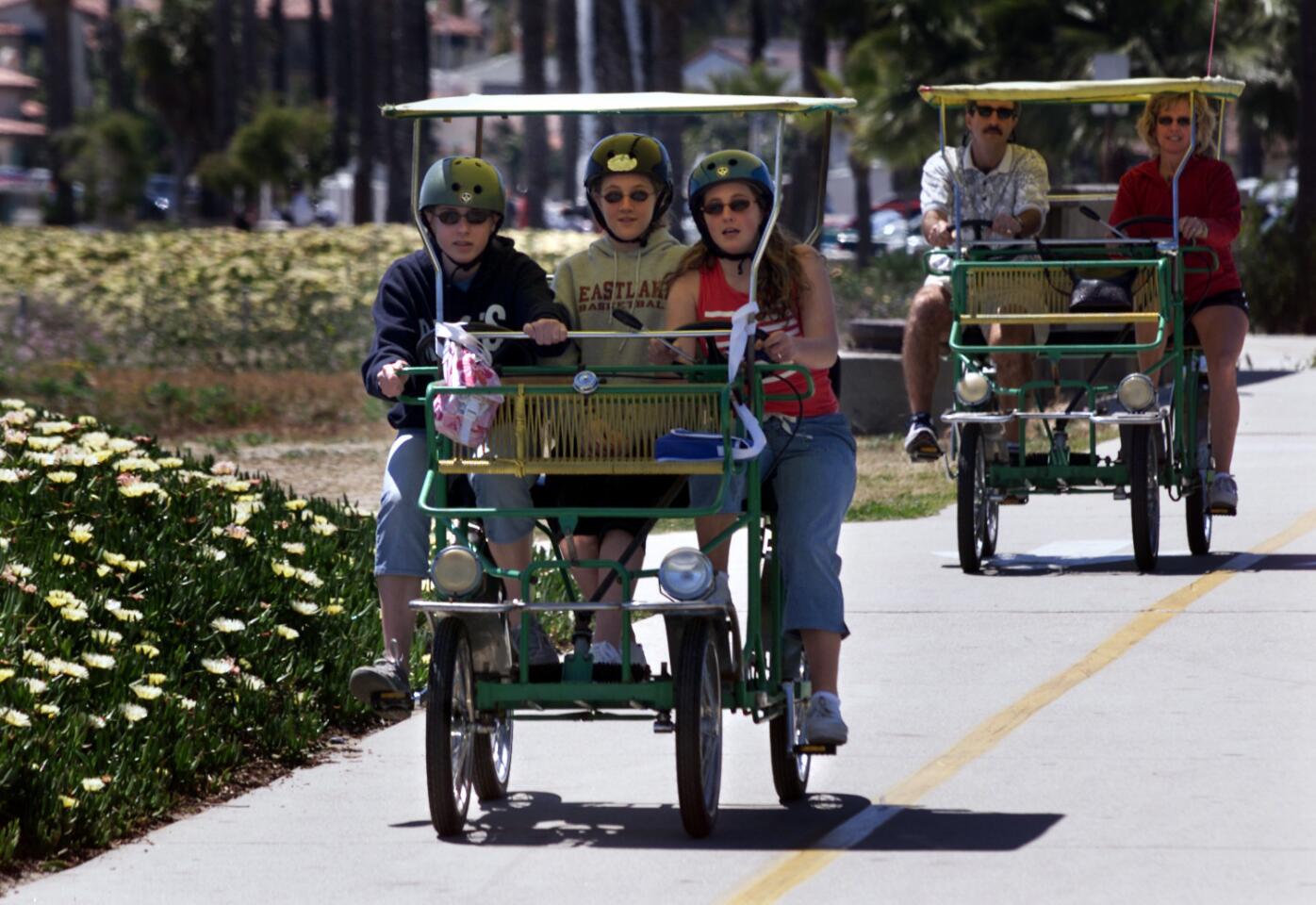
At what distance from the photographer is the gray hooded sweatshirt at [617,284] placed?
7.34 meters

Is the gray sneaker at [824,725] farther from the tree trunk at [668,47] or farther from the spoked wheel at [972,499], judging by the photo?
the tree trunk at [668,47]

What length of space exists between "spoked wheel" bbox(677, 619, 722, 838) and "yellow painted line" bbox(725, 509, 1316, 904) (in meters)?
0.27

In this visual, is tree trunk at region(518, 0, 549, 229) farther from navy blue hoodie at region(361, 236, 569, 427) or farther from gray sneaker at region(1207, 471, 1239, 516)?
navy blue hoodie at region(361, 236, 569, 427)

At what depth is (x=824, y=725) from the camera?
677cm

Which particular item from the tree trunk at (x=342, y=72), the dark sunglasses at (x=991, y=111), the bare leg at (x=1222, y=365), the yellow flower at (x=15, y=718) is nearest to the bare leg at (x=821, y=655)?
the yellow flower at (x=15, y=718)

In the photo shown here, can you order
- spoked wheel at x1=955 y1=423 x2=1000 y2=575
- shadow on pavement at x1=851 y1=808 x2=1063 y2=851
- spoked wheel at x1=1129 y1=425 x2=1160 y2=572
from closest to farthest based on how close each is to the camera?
1. shadow on pavement at x1=851 y1=808 x2=1063 y2=851
2. spoked wheel at x1=1129 y1=425 x2=1160 y2=572
3. spoked wheel at x1=955 y1=423 x2=1000 y2=575

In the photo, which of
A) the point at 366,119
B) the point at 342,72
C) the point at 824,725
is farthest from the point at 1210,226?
the point at 342,72

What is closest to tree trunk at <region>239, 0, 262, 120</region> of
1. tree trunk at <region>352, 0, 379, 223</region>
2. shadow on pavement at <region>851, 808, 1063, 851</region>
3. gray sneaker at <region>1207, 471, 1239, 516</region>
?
tree trunk at <region>352, 0, 379, 223</region>

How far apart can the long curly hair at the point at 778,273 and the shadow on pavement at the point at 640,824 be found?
135 cm

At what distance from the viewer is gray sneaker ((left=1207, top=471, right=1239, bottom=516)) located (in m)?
11.4

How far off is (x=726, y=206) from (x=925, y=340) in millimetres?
5342

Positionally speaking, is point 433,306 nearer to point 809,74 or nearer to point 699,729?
point 699,729

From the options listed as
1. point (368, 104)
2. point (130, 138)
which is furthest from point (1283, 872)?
point (130, 138)

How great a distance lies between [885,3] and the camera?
38375 millimetres
